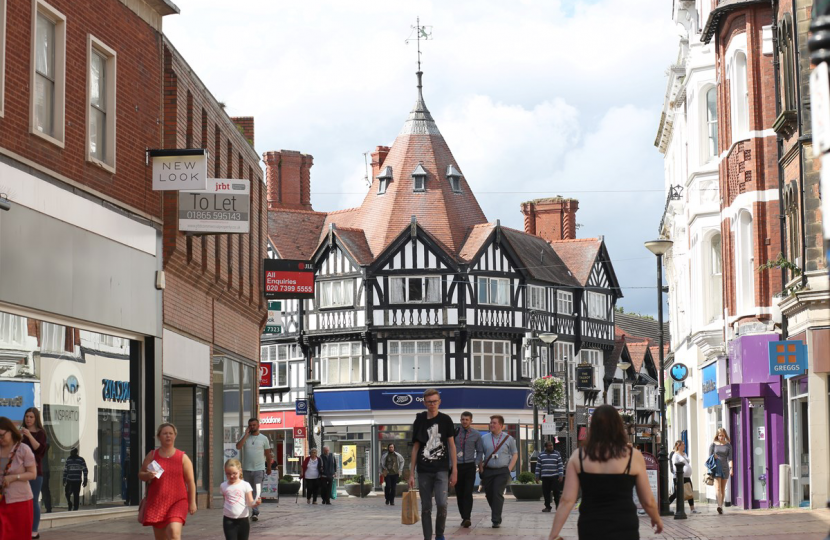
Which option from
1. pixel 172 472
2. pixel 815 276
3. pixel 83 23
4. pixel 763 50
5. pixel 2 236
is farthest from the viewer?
pixel 763 50

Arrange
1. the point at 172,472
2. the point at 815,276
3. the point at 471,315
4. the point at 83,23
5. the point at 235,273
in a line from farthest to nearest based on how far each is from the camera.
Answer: the point at 471,315, the point at 235,273, the point at 815,276, the point at 83,23, the point at 172,472

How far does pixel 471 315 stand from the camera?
2421 inches

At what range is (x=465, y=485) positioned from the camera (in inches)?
714

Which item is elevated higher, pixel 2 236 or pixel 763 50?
pixel 763 50

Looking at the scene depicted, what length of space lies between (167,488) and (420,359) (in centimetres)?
5016

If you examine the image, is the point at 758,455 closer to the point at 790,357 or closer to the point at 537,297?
the point at 790,357

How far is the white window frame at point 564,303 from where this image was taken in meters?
67.7

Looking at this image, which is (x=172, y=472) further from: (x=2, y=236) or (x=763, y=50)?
(x=763, y=50)

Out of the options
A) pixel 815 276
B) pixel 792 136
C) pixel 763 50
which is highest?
pixel 763 50

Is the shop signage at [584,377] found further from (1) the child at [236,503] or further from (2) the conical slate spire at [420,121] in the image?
(1) the child at [236,503]

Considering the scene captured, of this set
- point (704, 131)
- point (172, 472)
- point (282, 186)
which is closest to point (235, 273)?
point (704, 131)

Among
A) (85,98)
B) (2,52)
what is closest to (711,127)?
(85,98)

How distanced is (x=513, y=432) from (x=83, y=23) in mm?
46086

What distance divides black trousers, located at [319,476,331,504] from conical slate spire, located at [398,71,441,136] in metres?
33.7
